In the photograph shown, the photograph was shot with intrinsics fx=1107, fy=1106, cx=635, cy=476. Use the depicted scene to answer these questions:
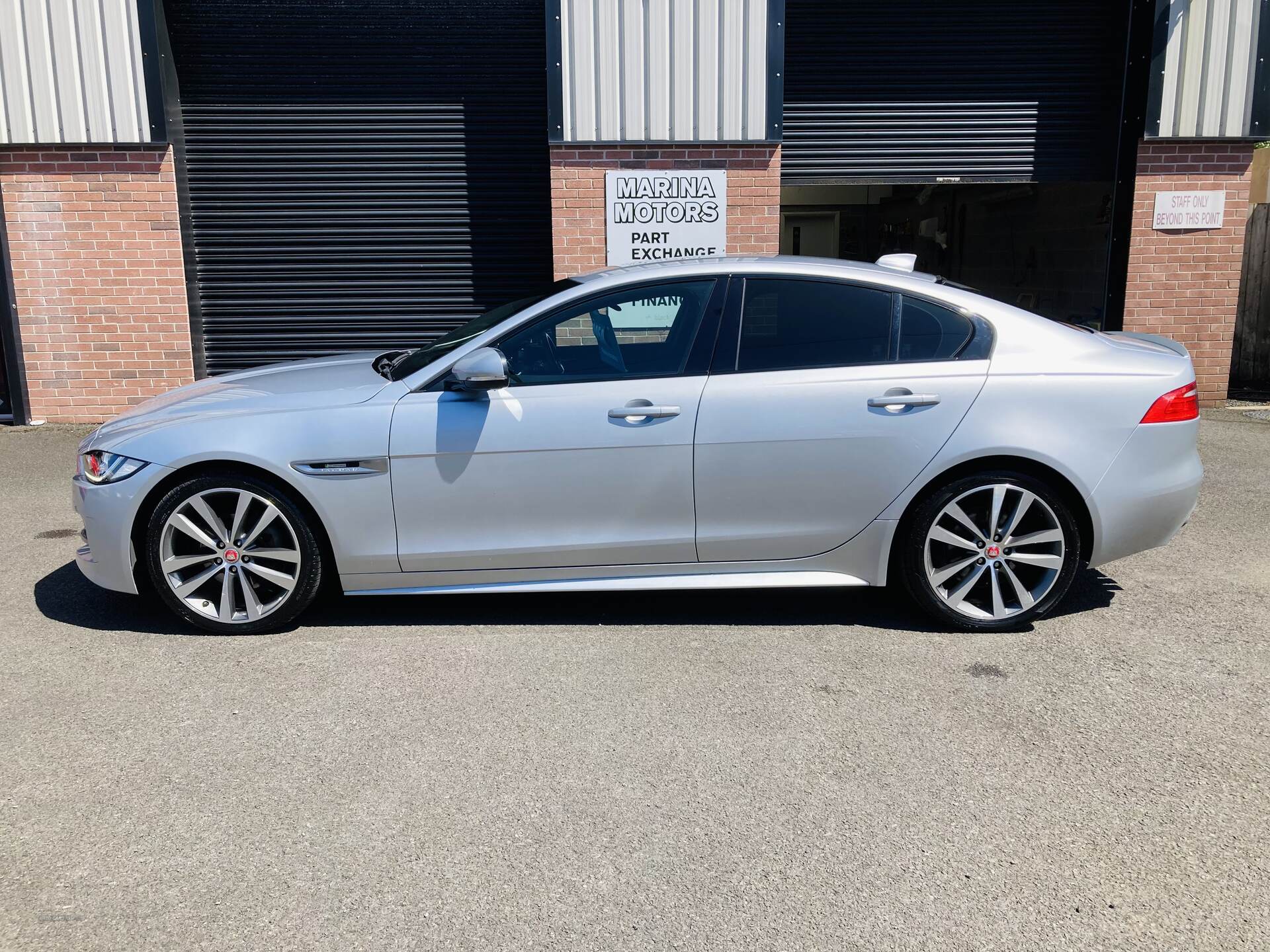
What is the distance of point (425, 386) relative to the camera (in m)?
4.68

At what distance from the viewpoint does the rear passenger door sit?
15.1ft

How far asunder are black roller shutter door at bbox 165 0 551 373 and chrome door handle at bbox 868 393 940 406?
591cm

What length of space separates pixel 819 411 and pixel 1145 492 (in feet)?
4.74

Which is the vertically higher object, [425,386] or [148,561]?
[425,386]

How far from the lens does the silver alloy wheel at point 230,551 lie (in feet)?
15.2

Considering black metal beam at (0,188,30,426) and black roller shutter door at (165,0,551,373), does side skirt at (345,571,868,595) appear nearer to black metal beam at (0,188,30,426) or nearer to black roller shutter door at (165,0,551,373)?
black roller shutter door at (165,0,551,373)

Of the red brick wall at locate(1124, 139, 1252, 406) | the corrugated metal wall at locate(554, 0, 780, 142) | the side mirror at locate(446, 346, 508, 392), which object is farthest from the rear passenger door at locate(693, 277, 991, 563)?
the red brick wall at locate(1124, 139, 1252, 406)

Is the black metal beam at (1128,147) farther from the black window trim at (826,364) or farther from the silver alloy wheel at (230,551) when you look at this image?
the silver alloy wheel at (230,551)

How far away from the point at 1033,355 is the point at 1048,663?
1.30 meters

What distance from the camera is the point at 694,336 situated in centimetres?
474

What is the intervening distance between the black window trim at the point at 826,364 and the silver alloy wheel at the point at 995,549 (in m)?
0.63

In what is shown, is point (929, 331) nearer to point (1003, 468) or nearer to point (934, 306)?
point (934, 306)

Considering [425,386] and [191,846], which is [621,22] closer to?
[425,386]

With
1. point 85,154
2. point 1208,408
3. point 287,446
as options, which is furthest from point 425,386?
point 1208,408
